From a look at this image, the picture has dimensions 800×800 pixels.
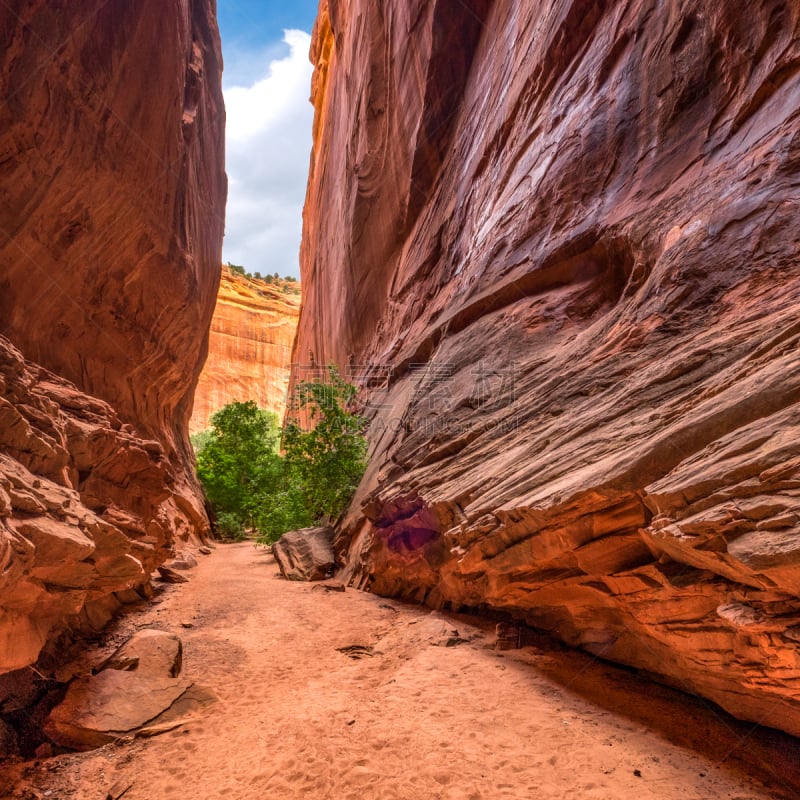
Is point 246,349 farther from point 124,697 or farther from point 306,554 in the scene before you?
point 124,697

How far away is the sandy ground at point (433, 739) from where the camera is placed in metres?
3.84

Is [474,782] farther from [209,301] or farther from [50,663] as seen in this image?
[209,301]

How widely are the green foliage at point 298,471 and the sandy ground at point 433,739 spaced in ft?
22.5

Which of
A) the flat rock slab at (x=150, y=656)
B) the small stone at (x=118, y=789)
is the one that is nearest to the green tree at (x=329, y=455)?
the flat rock slab at (x=150, y=656)

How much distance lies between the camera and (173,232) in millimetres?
13805

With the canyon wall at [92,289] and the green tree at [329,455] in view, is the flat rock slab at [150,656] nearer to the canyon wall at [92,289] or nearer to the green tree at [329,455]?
the canyon wall at [92,289]

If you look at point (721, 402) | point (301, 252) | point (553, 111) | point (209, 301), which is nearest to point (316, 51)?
point (301, 252)

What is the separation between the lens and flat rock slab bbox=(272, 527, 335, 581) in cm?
1227

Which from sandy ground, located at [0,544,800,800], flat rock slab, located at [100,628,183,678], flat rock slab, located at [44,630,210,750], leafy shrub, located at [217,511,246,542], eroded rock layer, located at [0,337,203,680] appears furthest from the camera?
leafy shrub, located at [217,511,246,542]

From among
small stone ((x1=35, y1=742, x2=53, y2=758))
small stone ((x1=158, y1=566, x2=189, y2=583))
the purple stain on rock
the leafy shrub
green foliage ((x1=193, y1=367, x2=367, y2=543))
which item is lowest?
small stone ((x1=35, y1=742, x2=53, y2=758))

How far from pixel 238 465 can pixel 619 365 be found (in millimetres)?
21936

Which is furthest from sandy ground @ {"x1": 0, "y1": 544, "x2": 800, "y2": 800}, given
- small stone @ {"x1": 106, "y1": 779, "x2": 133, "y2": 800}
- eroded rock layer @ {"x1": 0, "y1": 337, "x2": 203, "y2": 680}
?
eroded rock layer @ {"x1": 0, "y1": 337, "x2": 203, "y2": 680}

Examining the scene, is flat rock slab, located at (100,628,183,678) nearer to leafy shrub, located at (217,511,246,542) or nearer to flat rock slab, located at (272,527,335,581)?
flat rock slab, located at (272,527,335,581)

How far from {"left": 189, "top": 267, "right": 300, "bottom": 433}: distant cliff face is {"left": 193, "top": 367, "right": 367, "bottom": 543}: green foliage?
28233 millimetres
